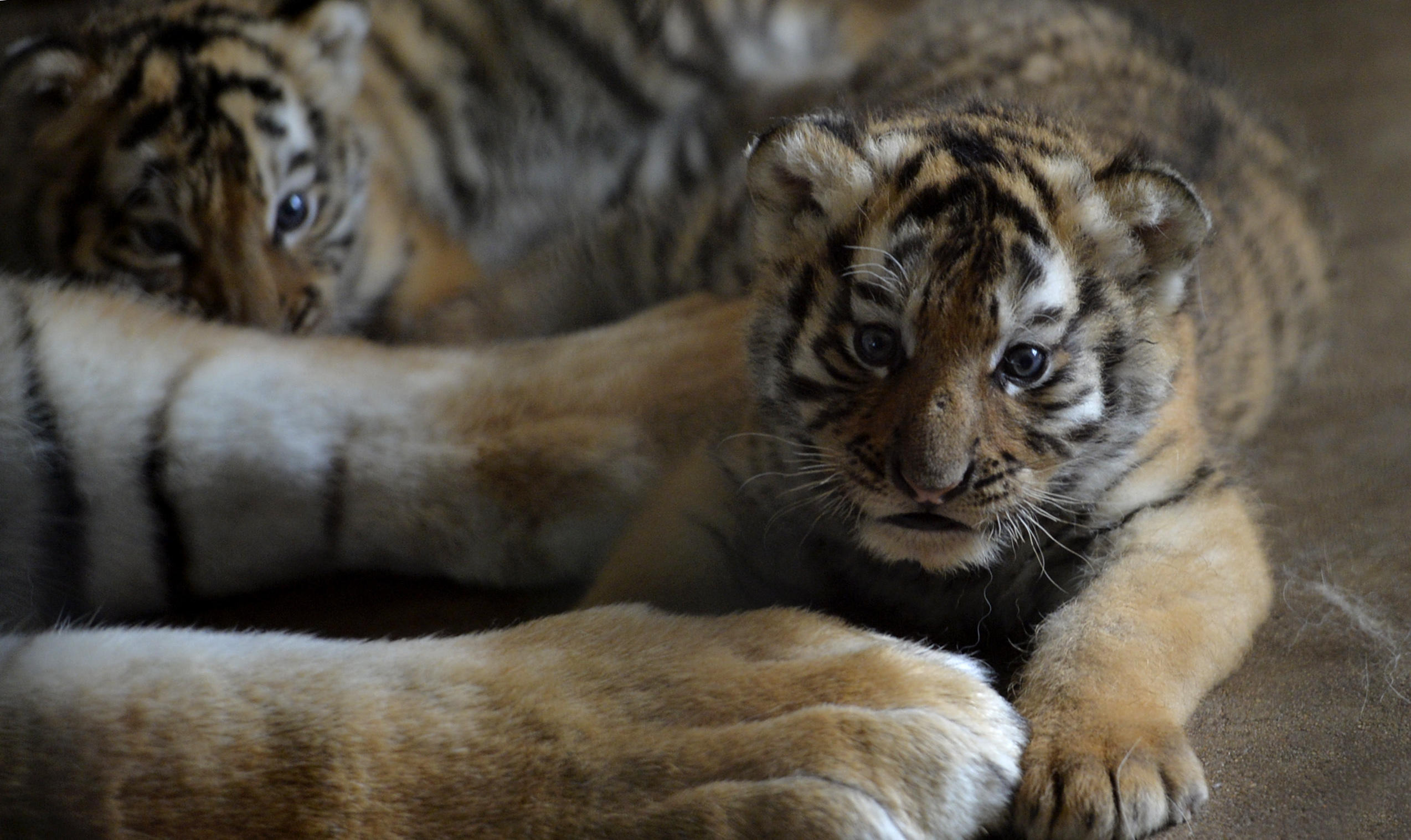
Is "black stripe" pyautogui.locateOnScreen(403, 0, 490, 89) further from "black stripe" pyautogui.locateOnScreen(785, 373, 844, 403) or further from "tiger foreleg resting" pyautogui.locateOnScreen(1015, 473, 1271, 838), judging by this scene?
"tiger foreleg resting" pyautogui.locateOnScreen(1015, 473, 1271, 838)

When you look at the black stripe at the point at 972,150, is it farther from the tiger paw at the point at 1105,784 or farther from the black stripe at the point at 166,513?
the black stripe at the point at 166,513

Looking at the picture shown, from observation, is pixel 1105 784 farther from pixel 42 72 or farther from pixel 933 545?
pixel 42 72

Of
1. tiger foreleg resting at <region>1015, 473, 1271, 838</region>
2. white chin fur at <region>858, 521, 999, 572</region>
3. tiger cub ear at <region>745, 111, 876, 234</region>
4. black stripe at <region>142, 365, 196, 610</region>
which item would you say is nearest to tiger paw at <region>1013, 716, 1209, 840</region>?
tiger foreleg resting at <region>1015, 473, 1271, 838</region>

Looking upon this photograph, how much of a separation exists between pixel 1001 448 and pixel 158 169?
1106mm

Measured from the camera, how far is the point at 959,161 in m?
1.16

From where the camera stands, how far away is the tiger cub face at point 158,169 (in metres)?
1.61

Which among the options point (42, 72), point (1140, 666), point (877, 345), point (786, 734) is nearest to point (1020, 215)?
point (877, 345)

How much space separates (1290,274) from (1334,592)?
729mm

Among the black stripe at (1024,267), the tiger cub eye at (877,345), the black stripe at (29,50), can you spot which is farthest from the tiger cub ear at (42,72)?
the black stripe at (1024,267)

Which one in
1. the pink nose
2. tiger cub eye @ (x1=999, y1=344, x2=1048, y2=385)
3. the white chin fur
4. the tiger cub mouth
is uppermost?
tiger cub eye @ (x1=999, y1=344, x2=1048, y2=385)

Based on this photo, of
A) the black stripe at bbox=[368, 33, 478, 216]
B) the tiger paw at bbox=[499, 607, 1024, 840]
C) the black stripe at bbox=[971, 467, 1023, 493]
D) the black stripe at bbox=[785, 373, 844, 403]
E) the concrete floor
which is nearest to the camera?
the tiger paw at bbox=[499, 607, 1024, 840]

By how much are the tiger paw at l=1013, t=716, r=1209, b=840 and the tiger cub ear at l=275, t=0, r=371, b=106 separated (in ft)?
4.63

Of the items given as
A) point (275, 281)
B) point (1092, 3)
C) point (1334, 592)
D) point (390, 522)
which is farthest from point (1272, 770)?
point (1092, 3)

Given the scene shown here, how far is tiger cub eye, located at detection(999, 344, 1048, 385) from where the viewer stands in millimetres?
1084
